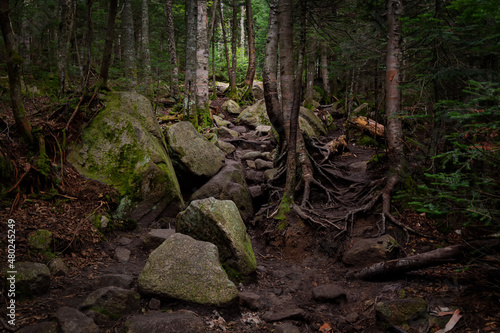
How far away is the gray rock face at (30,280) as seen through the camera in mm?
3721

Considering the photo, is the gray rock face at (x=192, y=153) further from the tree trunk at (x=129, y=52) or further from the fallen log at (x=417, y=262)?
the fallen log at (x=417, y=262)

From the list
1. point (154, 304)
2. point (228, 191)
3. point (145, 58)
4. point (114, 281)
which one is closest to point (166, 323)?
point (154, 304)

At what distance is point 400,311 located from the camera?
3.94 meters

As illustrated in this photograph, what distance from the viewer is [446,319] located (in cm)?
→ 368

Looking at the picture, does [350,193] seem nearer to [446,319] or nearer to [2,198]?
[446,319]

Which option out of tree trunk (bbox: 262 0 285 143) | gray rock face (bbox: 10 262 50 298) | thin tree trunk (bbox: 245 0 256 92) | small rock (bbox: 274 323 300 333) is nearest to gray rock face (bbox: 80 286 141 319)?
gray rock face (bbox: 10 262 50 298)

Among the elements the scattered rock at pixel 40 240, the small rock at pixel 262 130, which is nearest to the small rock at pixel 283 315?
the scattered rock at pixel 40 240

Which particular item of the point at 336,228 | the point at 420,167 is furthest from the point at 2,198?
the point at 420,167

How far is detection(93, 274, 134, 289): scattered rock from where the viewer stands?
449cm

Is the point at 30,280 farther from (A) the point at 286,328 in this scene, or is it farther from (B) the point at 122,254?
(A) the point at 286,328

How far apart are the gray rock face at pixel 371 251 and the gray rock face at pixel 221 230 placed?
1.95 m

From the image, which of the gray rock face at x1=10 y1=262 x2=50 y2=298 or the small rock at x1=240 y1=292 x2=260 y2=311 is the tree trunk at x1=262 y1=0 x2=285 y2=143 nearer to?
the small rock at x1=240 y1=292 x2=260 y2=311

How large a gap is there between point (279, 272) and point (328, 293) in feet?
4.42

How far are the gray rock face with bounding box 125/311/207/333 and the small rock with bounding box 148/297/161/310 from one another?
24cm
